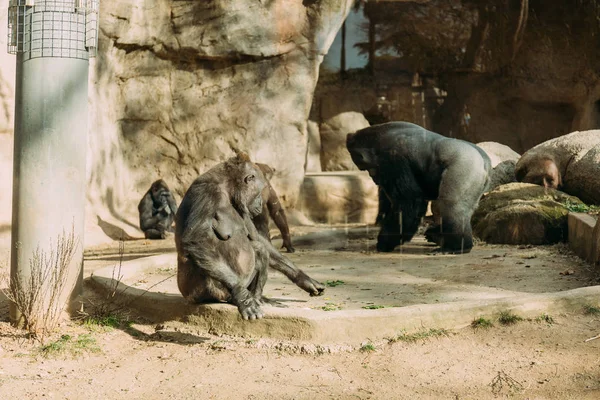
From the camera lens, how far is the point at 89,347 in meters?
5.39

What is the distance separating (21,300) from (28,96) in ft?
5.21

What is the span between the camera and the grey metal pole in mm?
5773

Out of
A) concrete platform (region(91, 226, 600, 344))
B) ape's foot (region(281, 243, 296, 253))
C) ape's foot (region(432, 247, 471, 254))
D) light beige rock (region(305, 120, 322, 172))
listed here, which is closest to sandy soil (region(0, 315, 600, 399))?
concrete platform (region(91, 226, 600, 344))

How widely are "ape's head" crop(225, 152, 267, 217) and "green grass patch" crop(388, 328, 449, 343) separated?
1598 millimetres

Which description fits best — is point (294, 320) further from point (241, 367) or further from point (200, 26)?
point (200, 26)

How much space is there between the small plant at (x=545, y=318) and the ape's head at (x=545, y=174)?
7.40 m

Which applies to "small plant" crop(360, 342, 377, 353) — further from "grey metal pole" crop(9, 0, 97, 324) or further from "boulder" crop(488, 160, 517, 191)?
"boulder" crop(488, 160, 517, 191)

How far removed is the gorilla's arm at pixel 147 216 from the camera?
13102mm

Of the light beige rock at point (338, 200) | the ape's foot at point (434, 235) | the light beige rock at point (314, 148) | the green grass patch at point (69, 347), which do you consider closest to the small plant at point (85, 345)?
the green grass patch at point (69, 347)

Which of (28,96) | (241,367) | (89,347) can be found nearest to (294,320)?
(241,367)

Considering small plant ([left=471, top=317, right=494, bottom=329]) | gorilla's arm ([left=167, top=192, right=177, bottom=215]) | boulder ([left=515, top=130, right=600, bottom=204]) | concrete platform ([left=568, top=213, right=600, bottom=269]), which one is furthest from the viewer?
gorilla's arm ([left=167, top=192, right=177, bottom=215])

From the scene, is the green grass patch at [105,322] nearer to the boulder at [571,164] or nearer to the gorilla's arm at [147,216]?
the gorilla's arm at [147,216]

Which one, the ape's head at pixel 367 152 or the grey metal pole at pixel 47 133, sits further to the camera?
the ape's head at pixel 367 152

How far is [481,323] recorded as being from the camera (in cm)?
530
